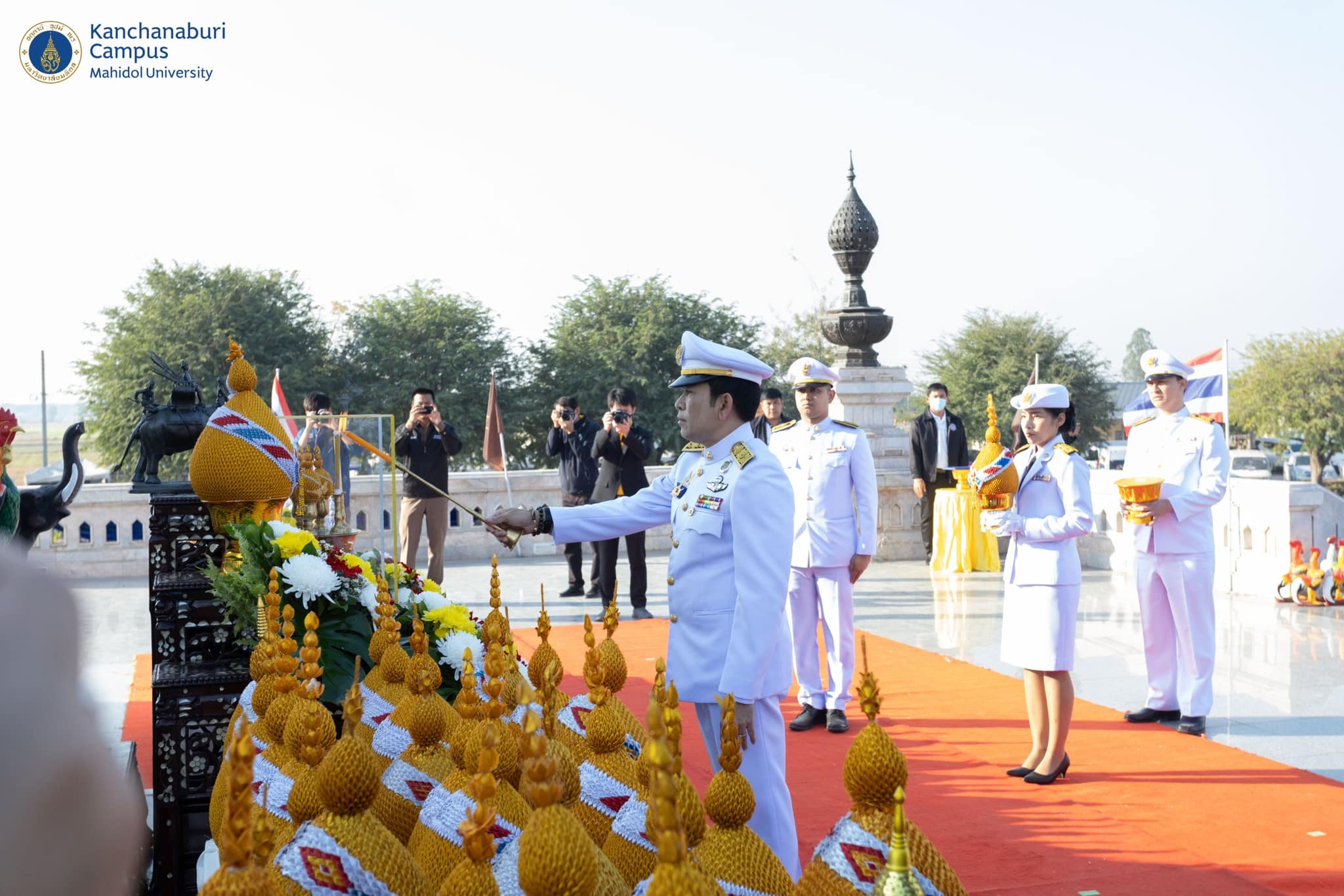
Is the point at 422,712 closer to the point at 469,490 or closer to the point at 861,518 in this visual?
the point at 861,518

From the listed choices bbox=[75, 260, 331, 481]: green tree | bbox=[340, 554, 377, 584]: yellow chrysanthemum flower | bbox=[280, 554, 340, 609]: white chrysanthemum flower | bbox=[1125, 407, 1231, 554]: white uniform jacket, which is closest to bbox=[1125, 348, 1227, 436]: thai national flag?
bbox=[1125, 407, 1231, 554]: white uniform jacket

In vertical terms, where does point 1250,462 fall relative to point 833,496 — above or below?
above

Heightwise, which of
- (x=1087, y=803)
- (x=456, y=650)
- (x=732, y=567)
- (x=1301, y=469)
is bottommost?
(x=1087, y=803)

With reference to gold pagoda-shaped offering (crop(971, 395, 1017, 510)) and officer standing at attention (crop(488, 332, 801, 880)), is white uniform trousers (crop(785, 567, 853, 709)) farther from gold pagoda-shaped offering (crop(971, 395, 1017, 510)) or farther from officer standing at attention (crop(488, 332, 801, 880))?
officer standing at attention (crop(488, 332, 801, 880))

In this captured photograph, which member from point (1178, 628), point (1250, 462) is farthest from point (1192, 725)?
point (1250, 462)

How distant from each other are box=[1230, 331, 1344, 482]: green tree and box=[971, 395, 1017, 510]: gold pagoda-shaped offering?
3531 centimetres

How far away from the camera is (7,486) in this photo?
4.84 m

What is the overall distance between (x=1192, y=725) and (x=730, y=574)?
3540mm

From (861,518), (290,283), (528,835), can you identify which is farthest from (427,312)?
(528,835)

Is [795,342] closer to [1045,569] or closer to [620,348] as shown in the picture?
[620,348]

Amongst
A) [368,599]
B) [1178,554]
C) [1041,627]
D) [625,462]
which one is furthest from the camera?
[625,462]

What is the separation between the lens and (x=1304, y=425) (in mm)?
36438

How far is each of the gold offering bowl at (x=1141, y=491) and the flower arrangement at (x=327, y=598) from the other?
3.64 metres

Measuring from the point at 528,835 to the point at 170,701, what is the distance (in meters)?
2.49
